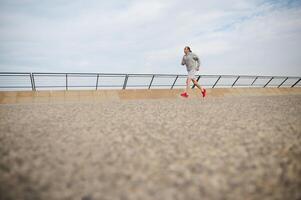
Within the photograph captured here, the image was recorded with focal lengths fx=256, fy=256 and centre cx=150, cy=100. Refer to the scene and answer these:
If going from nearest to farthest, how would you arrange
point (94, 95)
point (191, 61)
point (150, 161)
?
point (150, 161) → point (191, 61) → point (94, 95)

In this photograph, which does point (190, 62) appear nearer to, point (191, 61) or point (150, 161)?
point (191, 61)

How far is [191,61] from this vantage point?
11.0 meters

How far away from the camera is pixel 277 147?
4.05 metres

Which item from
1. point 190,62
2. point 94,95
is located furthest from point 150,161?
point 94,95

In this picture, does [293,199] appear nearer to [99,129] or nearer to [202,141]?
[202,141]

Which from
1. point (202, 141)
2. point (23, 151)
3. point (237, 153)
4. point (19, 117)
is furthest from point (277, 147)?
point (19, 117)

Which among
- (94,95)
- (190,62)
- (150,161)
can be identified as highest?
(190,62)

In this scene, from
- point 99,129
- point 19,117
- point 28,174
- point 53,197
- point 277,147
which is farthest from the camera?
point 19,117

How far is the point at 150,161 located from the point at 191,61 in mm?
8150

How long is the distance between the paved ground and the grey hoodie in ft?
18.5

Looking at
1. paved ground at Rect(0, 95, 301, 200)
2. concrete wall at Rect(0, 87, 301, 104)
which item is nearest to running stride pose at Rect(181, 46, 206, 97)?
concrete wall at Rect(0, 87, 301, 104)

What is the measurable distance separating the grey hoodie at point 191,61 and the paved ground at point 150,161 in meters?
5.65

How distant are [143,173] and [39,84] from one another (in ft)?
34.5

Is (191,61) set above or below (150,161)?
above
